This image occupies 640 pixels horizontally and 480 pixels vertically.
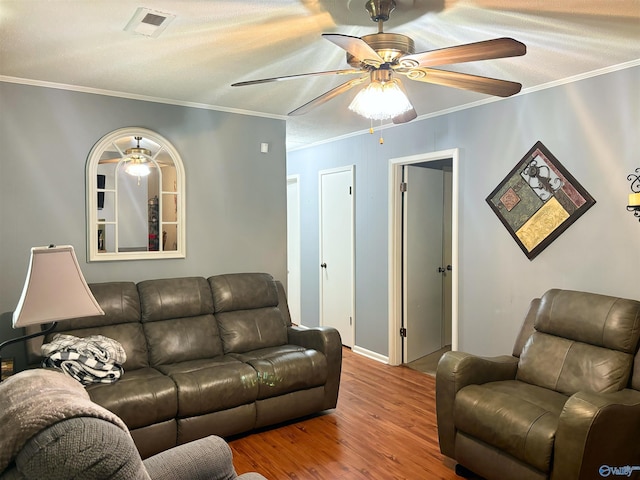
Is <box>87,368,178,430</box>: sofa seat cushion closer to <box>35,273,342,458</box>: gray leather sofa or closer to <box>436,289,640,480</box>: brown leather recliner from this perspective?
<box>35,273,342,458</box>: gray leather sofa

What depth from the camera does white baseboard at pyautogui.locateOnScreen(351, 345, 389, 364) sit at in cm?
477

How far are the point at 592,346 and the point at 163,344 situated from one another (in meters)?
2.75

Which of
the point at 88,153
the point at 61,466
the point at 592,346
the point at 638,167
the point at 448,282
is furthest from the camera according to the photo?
the point at 448,282

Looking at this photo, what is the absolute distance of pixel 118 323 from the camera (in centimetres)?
329

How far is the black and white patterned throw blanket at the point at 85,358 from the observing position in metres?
2.78

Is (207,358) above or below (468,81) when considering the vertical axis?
below

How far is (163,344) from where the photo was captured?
3342 millimetres

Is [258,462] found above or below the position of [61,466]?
below

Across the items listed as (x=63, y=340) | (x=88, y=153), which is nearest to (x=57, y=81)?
(x=88, y=153)

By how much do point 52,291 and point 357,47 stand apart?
187 cm

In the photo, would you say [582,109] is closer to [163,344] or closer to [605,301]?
[605,301]

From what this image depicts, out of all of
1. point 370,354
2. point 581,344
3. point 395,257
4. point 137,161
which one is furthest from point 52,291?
point 370,354

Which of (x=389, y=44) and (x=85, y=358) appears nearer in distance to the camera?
(x=389, y=44)

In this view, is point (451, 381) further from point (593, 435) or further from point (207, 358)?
point (207, 358)
